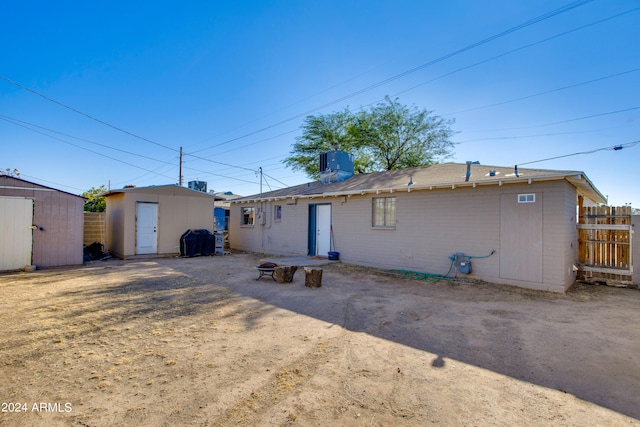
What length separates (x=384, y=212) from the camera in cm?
1036

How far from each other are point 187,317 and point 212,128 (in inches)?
823

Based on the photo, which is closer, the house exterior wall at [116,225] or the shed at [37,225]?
the shed at [37,225]

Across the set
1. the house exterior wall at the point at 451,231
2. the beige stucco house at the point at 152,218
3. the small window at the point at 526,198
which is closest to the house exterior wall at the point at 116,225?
the beige stucco house at the point at 152,218

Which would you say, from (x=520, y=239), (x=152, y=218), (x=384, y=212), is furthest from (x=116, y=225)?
(x=520, y=239)

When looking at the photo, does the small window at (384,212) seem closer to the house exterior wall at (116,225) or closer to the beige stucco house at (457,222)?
the beige stucco house at (457,222)

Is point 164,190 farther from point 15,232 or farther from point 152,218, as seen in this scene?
point 15,232

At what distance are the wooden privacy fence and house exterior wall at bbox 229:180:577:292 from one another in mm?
588

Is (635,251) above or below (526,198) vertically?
below

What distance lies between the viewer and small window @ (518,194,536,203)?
7.34 metres

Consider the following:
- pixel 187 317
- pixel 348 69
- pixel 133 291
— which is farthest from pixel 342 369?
pixel 348 69

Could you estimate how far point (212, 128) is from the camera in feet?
76.0

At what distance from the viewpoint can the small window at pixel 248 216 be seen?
16.0m

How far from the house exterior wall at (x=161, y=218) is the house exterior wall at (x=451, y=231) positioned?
188 inches

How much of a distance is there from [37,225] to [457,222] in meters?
12.5
